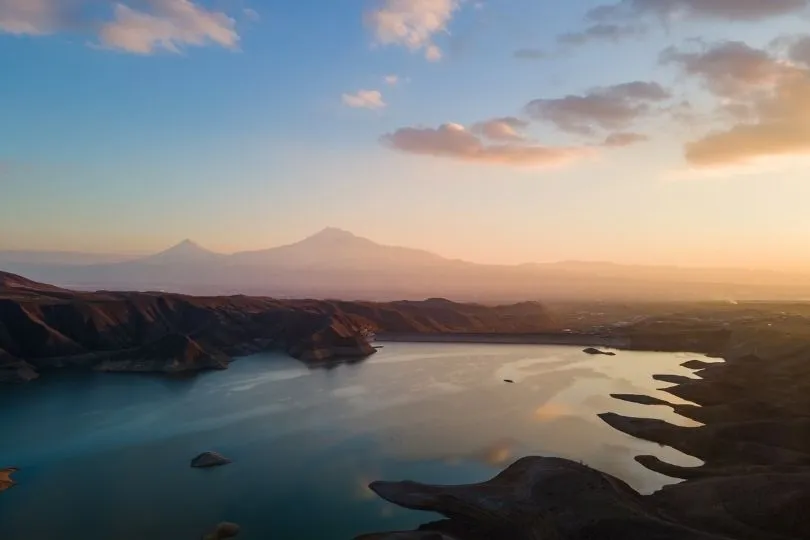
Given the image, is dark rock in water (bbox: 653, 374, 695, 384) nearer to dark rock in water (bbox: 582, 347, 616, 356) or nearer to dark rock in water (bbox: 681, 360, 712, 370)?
dark rock in water (bbox: 681, 360, 712, 370)

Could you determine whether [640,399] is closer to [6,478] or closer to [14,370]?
[6,478]

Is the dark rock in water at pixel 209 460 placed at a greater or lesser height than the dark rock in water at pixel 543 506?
lesser

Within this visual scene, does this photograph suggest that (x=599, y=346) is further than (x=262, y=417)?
Yes

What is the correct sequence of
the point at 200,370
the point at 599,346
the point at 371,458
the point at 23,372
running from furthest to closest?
the point at 599,346
the point at 200,370
the point at 23,372
the point at 371,458

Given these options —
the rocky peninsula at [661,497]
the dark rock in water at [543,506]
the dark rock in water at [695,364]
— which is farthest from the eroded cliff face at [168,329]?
the rocky peninsula at [661,497]

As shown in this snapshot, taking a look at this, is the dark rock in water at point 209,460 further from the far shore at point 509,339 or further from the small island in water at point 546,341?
the far shore at point 509,339

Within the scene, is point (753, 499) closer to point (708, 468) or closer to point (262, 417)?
point (708, 468)

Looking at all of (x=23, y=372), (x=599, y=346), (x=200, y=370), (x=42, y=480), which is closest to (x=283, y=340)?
(x=200, y=370)
